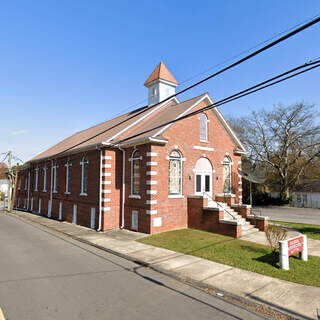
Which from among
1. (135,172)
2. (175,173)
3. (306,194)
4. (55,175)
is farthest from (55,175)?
(306,194)

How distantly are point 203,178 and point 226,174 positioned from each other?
8.90 feet

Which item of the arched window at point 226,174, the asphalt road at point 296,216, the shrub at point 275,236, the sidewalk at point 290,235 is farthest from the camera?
the asphalt road at point 296,216

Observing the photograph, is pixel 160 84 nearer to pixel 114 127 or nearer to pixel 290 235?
pixel 114 127

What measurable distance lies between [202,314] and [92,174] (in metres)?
13.6

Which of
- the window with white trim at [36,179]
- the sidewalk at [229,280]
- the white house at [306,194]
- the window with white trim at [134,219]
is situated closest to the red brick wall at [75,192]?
the window with white trim at [36,179]

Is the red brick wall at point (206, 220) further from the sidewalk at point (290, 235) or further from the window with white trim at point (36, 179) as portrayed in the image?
the window with white trim at point (36, 179)

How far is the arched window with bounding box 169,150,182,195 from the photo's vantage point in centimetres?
1591

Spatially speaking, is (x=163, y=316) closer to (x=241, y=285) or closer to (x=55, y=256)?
(x=241, y=285)

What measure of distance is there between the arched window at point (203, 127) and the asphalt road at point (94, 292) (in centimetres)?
1076

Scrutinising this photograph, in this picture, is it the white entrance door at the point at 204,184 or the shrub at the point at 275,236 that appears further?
the white entrance door at the point at 204,184

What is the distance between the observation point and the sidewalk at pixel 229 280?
246 inches

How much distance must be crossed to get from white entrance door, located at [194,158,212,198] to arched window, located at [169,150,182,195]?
4.89 feet

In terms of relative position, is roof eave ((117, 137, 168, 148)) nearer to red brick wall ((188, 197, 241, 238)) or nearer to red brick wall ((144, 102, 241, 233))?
red brick wall ((144, 102, 241, 233))

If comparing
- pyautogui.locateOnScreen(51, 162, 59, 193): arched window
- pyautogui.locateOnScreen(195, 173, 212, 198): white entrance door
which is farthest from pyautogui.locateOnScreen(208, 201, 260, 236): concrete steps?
pyautogui.locateOnScreen(51, 162, 59, 193): arched window
